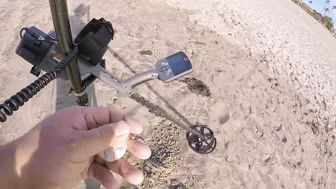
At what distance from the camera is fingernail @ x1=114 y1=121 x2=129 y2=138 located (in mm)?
746

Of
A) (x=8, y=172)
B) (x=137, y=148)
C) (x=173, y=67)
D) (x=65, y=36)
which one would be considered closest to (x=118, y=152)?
(x=137, y=148)

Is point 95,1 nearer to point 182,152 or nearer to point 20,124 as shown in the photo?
point 20,124

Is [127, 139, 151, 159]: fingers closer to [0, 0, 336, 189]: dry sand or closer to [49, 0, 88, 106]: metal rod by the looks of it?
[49, 0, 88, 106]: metal rod

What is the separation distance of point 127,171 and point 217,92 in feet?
7.09

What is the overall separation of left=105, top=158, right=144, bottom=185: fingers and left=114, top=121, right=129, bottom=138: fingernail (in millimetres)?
118

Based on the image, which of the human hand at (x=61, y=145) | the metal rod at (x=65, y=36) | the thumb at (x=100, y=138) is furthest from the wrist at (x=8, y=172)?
the metal rod at (x=65, y=36)

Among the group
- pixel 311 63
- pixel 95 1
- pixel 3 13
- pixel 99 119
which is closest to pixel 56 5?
pixel 99 119

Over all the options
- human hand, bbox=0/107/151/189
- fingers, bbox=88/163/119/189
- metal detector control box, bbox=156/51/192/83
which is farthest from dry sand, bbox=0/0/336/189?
human hand, bbox=0/107/151/189

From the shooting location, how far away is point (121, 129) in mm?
750

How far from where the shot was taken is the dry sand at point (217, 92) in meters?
2.40

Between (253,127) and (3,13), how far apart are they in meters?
2.27

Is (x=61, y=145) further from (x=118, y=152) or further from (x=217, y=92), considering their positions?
(x=217, y=92)

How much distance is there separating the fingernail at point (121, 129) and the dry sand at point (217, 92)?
1.48 meters

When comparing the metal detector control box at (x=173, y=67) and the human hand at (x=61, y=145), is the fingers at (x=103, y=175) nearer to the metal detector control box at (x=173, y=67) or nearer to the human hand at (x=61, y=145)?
the human hand at (x=61, y=145)
